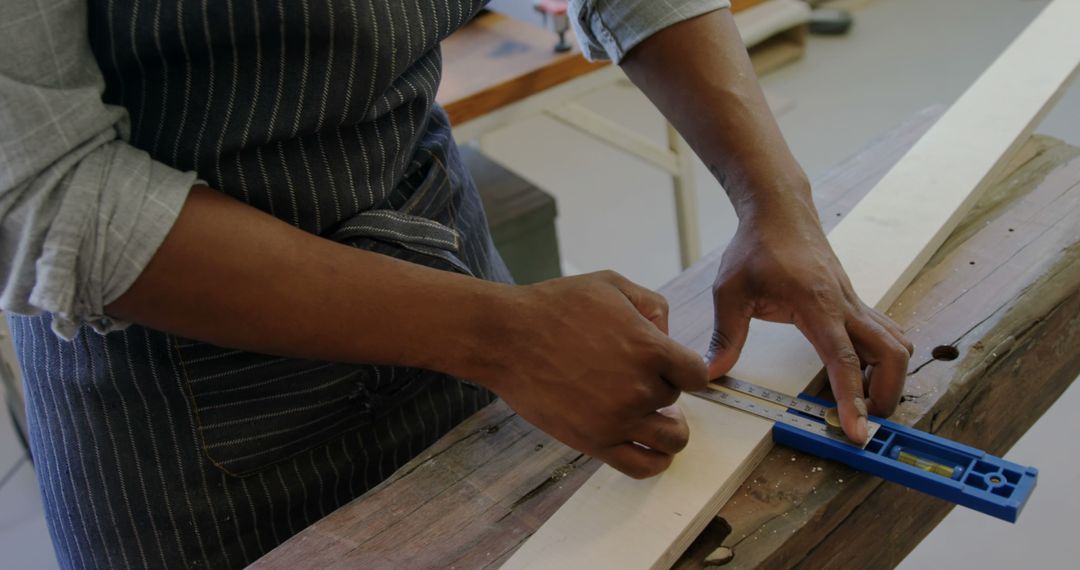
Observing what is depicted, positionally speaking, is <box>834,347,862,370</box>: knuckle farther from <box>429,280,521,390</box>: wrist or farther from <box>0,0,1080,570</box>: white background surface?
<box>0,0,1080,570</box>: white background surface

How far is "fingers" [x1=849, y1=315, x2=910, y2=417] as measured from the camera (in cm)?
94

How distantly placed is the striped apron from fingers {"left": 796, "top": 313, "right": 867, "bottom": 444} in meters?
0.38

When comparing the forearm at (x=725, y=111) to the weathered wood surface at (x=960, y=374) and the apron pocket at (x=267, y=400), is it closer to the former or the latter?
the weathered wood surface at (x=960, y=374)

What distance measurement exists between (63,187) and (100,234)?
45 millimetres

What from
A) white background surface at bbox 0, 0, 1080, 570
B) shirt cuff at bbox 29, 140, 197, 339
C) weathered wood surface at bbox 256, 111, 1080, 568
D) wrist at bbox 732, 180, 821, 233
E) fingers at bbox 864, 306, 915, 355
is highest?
shirt cuff at bbox 29, 140, 197, 339

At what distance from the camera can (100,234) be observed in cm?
72

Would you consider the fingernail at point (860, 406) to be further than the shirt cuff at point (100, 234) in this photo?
Yes

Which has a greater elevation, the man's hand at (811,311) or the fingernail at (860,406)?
the man's hand at (811,311)

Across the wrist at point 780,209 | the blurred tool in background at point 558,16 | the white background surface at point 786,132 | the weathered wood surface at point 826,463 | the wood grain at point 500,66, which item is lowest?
the white background surface at point 786,132

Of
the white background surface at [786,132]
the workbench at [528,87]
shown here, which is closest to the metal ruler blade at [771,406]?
the workbench at [528,87]

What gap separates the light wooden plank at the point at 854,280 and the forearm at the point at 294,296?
192 mm

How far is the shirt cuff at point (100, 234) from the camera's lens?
715 mm

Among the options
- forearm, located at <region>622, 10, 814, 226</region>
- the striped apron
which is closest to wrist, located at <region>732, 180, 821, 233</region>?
forearm, located at <region>622, 10, 814, 226</region>

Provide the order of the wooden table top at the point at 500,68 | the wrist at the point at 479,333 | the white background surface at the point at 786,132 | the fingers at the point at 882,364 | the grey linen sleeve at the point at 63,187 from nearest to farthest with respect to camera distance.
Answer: the grey linen sleeve at the point at 63,187 → the wrist at the point at 479,333 → the fingers at the point at 882,364 → the wooden table top at the point at 500,68 → the white background surface at the point at 786,132
